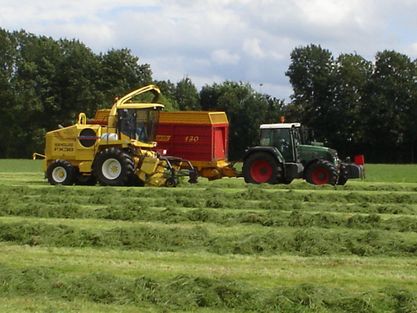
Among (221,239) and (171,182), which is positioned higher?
(171,182)

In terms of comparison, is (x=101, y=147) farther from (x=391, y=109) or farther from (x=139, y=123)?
(x=391, y=109)

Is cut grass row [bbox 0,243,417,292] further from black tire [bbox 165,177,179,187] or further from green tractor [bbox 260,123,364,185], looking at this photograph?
green tractor [bbox 260,123,364,185]

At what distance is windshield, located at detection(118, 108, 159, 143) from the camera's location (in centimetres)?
2417

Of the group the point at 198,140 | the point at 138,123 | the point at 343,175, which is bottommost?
the point at 343,175

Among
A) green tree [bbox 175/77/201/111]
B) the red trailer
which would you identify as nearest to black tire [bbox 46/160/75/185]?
the red trailer

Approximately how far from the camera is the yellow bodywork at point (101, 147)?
922 inches

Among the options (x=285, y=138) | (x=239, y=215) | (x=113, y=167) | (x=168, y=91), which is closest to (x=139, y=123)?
(x=113, y=167)

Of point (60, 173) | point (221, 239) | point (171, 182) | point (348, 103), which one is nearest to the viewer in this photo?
point (221, 239)

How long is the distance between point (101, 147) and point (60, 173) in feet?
5.03

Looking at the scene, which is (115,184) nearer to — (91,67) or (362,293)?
(362,293)

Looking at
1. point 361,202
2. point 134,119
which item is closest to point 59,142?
point 134,119

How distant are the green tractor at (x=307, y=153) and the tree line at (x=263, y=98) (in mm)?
45902

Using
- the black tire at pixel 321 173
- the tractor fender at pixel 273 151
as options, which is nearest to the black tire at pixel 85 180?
the tractor fender at pixel 273 151

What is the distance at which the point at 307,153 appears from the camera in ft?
82.7
